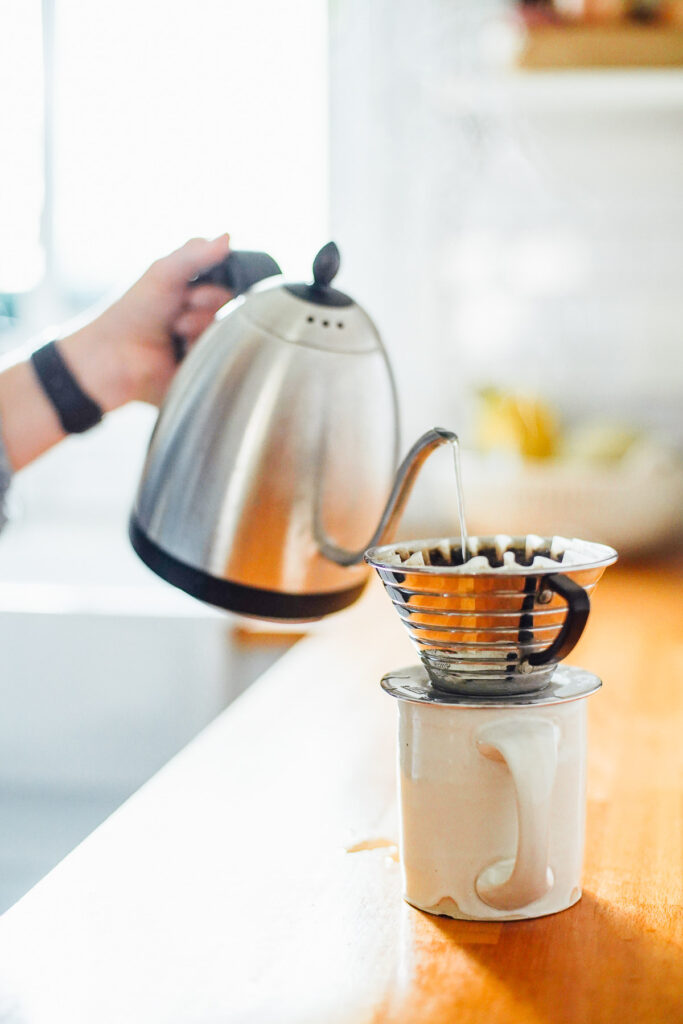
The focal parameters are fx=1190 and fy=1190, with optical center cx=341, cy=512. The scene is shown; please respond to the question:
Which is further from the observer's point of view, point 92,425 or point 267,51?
point 267,51

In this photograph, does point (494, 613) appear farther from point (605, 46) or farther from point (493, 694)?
point (605, 46)

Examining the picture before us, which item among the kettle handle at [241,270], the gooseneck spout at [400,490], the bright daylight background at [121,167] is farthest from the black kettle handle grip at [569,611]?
the bright daylight background at [121,167]

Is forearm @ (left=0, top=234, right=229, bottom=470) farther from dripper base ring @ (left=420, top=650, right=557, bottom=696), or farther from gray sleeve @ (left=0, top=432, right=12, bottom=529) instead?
dripper base ring @ (left=420, top=650, right=557, bottom=696)

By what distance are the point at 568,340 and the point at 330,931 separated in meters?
1.41

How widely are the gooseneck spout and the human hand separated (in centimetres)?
23

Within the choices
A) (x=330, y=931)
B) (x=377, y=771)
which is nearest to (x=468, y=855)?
(x=330, y=931)

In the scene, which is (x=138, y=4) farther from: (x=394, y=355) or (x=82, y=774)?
(x=82, y=774)

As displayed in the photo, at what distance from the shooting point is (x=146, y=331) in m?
0.96

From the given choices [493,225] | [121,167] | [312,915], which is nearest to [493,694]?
[312,915]

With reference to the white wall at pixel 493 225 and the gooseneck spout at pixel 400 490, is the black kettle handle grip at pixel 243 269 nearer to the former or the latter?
the gooseneck spout at pixel 400 490

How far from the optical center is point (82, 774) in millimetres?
1093

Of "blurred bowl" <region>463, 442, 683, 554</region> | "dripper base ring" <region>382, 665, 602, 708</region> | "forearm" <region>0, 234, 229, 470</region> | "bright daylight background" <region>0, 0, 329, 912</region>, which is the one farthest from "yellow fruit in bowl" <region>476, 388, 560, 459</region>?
"dripper base ring" <region>382, 665, 602, 708</region>

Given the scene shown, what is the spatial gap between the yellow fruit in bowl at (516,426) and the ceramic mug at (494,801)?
115cm

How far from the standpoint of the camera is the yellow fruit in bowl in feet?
5.58
